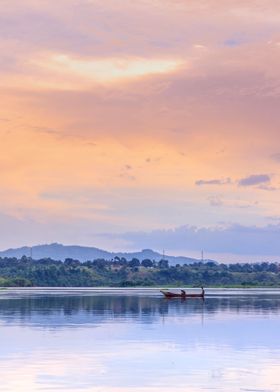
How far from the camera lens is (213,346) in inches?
2108

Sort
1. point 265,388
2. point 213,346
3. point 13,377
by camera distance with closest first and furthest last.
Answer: point 265,388
point 13,377
point 213,346

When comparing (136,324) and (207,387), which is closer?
(207,387)

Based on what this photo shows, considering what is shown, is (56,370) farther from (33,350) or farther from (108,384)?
(33,350)

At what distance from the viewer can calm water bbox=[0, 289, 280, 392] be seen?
37.9 m

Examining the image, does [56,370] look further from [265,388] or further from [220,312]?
[220,312]

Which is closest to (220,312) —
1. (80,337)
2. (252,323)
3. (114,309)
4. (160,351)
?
(114,309)

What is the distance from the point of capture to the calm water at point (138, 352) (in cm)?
3788

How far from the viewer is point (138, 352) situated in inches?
1927

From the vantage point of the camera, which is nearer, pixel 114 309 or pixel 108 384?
pixel 108 384

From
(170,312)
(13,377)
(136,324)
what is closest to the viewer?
(13,377)

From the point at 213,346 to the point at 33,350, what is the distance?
10720mm

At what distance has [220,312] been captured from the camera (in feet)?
291

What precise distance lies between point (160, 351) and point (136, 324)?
20.2 m

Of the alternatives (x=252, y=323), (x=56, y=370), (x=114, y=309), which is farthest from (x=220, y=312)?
(x=56, y=370)
